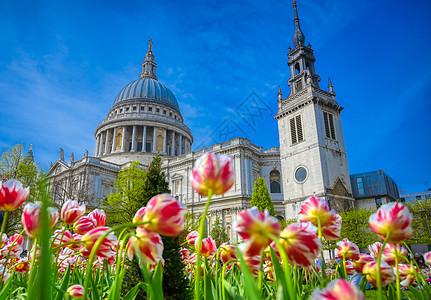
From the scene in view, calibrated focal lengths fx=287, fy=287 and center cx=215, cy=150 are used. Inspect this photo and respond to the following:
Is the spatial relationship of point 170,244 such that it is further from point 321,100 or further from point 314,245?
point 321,100

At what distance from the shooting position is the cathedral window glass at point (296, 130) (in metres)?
30.4

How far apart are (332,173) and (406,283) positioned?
27.6 metres

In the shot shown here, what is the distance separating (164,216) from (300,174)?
29187 millimetres

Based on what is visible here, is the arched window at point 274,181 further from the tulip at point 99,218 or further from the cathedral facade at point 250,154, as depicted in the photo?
the tulip at point 99,218

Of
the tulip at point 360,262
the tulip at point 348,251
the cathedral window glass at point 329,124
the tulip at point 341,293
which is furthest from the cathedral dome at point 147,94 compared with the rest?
the tulip at point 341,293

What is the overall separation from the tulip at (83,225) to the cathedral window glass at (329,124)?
98.9ft

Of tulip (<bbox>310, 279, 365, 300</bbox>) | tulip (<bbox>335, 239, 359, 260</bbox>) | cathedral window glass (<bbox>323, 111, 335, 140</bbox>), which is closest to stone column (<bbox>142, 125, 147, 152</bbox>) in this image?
cathedral window glass (<bbox>323, 111, 335, 140</bbox>)

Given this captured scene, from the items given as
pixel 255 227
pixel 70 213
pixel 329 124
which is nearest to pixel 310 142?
pixel 329 124

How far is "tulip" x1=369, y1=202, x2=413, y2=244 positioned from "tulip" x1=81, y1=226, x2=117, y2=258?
5.01ft

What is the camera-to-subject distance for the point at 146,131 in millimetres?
54844

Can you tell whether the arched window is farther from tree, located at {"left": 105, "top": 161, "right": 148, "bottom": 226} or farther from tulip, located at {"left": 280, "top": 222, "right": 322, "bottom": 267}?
tulip, located at {"left": 280, "top": 222, "right": 322, "bottom": 267}

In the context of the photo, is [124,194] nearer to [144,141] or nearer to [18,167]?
[18,167]

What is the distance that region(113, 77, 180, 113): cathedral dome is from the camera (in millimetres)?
60312

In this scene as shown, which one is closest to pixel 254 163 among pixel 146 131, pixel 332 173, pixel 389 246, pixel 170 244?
pixel 332 173
